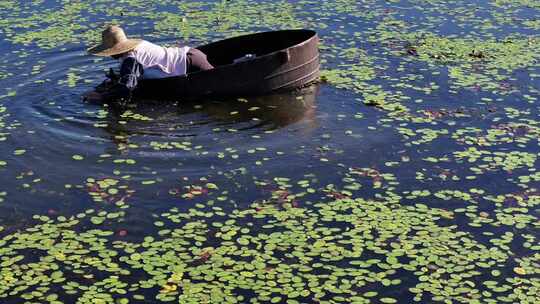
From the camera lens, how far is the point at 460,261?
702 centimetres

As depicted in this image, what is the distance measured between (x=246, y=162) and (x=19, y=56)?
17.7 ft

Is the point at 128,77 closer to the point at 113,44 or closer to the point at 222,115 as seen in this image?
the point at 113,44

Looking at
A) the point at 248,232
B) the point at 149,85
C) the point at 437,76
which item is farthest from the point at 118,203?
the point at 437,76

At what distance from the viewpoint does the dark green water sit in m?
6.83

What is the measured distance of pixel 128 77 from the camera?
1031 cm

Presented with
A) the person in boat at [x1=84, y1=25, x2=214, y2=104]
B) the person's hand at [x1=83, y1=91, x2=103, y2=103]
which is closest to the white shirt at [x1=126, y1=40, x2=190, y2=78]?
the person in boat at [x1=84, y1=25, x2=214, y2=104]

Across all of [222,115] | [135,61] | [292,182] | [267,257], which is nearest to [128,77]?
[135,61]

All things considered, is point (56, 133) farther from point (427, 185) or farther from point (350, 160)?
point (427, 185)

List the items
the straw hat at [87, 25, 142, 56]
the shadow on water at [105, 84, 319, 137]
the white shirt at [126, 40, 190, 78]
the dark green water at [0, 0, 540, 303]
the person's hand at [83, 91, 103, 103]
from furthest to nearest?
the person's hand at [83, 91, 103, 103] < the white shirt at [126, 40, 190, 78] < the straw hat at [87, 25, 142, 56] < the shadow on water at [105, 84, 319, 137] < the dark green water at [0, 0, 540, 303]

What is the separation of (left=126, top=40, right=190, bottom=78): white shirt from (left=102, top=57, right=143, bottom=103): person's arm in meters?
0.10

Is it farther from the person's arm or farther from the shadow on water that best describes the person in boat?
the shadow on water

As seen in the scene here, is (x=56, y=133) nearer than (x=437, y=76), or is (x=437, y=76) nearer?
(x=56, y=133)

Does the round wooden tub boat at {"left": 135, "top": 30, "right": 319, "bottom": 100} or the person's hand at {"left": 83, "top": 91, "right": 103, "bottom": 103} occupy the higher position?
the round wooden tub boat at {"left": 135, "top": 30, "right": 319, "bottom": 100}

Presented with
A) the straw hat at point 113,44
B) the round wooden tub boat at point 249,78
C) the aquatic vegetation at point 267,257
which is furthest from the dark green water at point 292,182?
the straw hat at point 113,44
